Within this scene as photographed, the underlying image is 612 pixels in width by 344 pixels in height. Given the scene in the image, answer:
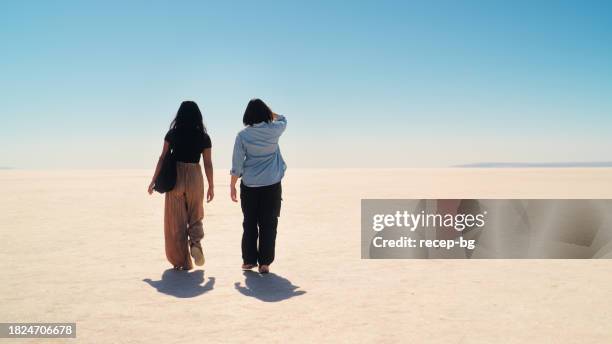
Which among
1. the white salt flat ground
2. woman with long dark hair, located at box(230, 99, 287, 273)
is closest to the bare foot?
the white salt flat ground

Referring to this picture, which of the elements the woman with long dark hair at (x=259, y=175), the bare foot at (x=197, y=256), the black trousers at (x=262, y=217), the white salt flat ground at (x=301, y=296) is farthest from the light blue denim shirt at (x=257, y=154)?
the white salt flat ground at (x=301, y=296)

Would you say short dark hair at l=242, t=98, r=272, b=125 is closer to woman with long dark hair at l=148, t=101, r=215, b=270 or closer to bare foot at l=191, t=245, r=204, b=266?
woman with long dark hair at l=148, t=101, r=215, b=270

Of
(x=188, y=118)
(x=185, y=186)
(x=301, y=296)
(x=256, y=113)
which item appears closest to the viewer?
(x=301, y=296)

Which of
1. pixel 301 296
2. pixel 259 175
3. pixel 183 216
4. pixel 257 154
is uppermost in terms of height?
pixel 257 154

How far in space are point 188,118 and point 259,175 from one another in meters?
1.05

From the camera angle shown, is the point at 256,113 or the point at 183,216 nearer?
the point at 256,113

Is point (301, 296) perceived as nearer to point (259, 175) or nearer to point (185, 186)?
point (259, 175)

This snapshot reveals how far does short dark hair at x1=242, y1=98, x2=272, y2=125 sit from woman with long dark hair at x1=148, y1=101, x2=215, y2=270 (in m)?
0.58

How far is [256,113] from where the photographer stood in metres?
5.59

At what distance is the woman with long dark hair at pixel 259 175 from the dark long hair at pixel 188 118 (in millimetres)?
523

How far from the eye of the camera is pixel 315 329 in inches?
144

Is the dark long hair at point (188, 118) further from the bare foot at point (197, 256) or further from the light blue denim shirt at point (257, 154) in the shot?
the bare foot at point (197, 256)

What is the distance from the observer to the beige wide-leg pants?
228 inches

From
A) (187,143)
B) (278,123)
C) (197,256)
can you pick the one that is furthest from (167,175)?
(278,123)
